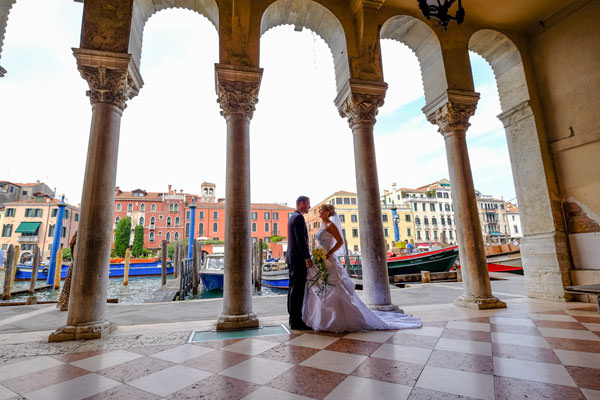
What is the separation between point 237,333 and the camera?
11.0ft

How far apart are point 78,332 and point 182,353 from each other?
1483 millimetres

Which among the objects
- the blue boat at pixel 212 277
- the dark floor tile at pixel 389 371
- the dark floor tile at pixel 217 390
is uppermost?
the dark floor tile at pixel 217 390

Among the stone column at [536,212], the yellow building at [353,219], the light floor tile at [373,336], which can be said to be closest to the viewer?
the light floor tile at [373,336]

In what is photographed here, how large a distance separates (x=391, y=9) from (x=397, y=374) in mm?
5885

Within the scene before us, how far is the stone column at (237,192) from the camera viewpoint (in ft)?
12.0

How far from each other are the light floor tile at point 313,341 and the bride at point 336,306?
261mm

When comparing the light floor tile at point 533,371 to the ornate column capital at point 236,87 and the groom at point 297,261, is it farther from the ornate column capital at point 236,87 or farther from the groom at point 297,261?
the ornate column capital at point 236,87

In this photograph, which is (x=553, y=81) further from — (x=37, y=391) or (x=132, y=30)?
(x=37, y=391)

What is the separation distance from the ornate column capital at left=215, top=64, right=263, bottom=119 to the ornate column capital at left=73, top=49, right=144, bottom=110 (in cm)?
122

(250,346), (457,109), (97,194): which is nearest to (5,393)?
(250,346)

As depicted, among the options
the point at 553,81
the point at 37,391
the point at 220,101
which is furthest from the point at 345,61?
the point at 37,391

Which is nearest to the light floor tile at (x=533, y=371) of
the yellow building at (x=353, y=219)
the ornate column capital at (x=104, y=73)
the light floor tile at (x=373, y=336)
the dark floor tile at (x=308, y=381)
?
the light floor tile at (x=373, y=336)

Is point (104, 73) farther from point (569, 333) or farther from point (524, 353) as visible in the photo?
point (569, 333)

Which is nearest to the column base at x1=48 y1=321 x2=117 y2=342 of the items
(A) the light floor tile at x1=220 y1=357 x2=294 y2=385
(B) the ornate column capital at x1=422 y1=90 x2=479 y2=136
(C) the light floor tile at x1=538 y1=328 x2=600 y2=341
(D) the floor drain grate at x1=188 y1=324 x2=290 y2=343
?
(D) the floor drain grate at x1=188 y1=324 x2=290 y2=343
